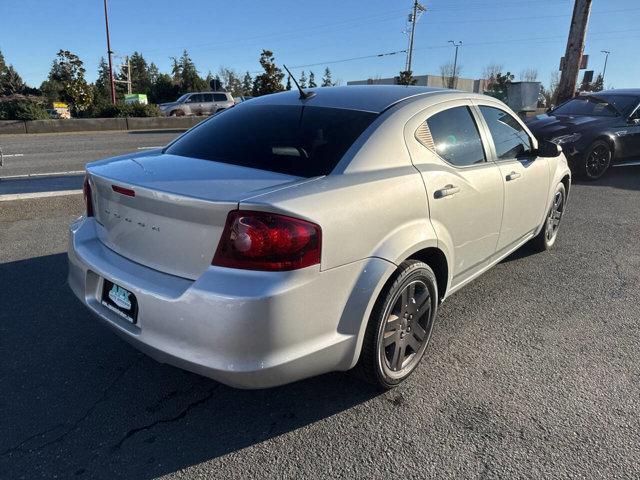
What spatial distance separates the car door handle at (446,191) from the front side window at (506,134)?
89cm

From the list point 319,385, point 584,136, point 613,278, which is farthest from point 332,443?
point 584,136

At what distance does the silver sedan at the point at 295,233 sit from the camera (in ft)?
6.63

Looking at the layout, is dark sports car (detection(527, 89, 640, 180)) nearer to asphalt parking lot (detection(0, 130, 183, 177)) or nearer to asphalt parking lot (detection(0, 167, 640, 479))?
asphalt parking lot (detection(0, 167, 640, 479))

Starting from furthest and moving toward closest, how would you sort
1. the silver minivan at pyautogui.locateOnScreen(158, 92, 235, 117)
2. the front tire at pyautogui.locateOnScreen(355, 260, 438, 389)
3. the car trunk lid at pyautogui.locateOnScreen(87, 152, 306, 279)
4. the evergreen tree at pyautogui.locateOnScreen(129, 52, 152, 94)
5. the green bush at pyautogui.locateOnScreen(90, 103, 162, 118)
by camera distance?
the evergreen tree at pyautogui.locateOnScreen(129, 52, 152, 94) < the silver minivan at pyautogui.locateOnScreen(158, 92, 235, 117) < the green bush at pyautogui.locateOnScreen(90, 103, 162, 118) < the front tire at pyautogui.locateOnScreen(355, 260, 438, 389) < the car trunk lid at pyautogui.locateOnScreen(87, 152, 306, 279)

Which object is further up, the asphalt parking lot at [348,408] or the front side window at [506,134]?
the front side window at [506,134]

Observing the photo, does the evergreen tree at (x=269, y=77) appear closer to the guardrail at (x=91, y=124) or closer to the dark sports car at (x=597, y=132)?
the guardrail at (x=91, y=124)

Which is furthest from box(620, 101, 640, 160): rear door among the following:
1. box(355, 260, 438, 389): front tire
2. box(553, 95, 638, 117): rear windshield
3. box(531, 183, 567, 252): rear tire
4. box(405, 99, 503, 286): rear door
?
box(355, 260, 438, 389): front tire

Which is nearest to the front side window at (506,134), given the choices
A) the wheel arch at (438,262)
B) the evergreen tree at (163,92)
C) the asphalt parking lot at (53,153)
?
the wheel arch at (438,262)

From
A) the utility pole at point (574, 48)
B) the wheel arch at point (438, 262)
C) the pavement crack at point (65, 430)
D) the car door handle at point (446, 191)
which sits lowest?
the pavement crack at point (65, 430)

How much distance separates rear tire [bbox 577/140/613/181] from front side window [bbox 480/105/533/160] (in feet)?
17.6

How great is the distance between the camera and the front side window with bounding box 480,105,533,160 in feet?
12.0

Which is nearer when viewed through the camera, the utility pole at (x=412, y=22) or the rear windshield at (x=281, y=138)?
the rear windshield at (x=281, y=138)

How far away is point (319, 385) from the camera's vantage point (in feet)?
9.01

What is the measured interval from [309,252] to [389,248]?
52cm
